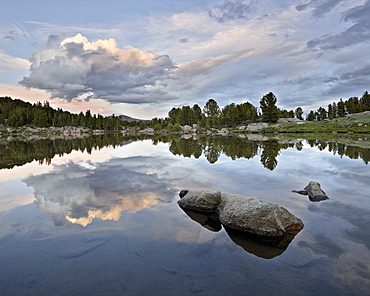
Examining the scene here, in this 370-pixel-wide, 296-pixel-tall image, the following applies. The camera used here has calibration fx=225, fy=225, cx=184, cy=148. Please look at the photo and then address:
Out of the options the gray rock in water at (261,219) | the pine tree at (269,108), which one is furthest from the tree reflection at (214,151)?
the pine tree at (269,108)

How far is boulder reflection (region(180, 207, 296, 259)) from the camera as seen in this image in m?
7.50

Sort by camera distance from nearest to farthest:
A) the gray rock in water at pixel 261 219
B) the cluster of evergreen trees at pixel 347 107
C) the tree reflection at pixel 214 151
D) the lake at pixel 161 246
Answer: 1. the lake at pixel 161 246
2. the gray rock in water at pixel 261 219
3. the tree reflection at pixel 214 151
4. the cluster of evergreen trees at pixel 347 107

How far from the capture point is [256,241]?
824cm

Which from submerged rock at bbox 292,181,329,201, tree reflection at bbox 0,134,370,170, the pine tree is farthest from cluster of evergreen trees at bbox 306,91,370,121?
submerged rock at bbox 292,181,329,201

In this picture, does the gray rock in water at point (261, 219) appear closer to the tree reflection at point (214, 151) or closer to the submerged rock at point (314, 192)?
the submerged rock at point (314, 192)

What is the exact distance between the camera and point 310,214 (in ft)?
34.0

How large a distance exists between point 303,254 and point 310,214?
3700mm

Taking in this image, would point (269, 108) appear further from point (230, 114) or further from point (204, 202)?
point (204, 202)

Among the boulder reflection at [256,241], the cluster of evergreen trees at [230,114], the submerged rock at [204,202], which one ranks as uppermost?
the cluster of evergreen trees at [230,114]

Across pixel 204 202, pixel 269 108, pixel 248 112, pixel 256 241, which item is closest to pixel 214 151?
pixel 204 202

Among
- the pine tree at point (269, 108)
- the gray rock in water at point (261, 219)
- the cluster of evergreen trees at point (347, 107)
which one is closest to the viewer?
the gray rock in water at point (261, 219)

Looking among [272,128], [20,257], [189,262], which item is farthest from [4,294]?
[272,128]

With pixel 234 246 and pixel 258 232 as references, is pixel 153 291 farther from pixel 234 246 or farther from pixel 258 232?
pixel 258 232

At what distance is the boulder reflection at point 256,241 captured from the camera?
7.50 meters
